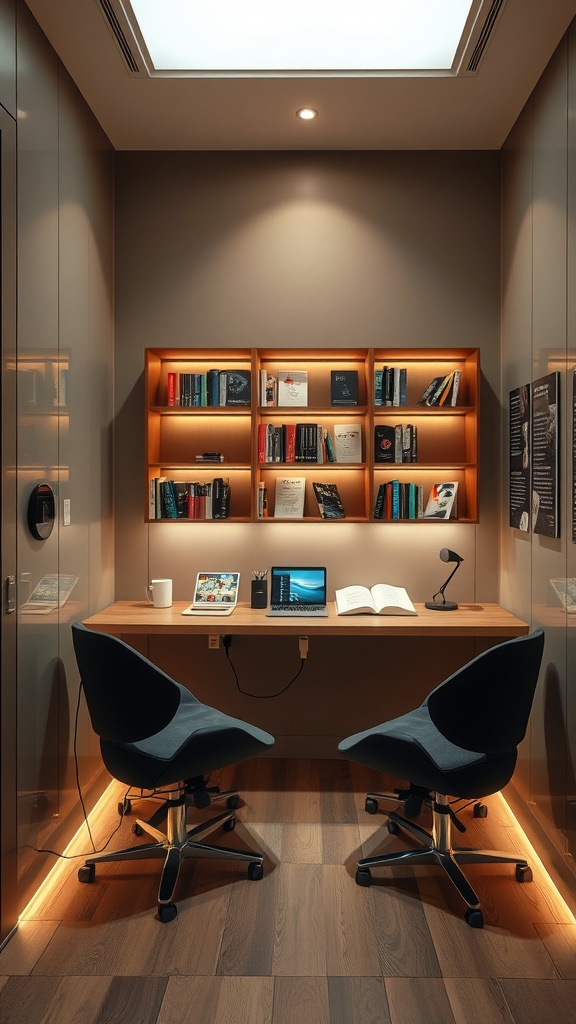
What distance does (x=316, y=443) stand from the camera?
359cm

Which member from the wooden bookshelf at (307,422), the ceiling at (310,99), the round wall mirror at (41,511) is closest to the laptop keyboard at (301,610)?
the wooden bookshelf at (307,422)

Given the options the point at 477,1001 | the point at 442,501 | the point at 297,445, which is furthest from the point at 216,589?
the point at 477,1001

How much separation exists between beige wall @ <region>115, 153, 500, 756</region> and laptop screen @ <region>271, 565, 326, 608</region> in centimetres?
12

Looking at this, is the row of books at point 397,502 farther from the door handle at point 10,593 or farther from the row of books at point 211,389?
the door handle at point 10,593

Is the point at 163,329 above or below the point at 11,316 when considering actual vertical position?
above

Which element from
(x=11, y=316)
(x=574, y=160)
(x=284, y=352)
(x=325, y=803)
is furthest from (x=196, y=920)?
(x=574, y=160)

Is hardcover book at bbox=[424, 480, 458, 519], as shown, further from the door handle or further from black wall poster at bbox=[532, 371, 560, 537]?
the door handle

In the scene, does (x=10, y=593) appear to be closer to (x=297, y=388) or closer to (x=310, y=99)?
(x=297, y=388)

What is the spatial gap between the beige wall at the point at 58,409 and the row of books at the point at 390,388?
1.34m

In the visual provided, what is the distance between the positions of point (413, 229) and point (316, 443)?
1216 millimetres

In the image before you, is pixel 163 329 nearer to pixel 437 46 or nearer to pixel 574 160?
pixel 437 46

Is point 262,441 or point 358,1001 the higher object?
point 262,441

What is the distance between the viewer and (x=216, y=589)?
362 cm

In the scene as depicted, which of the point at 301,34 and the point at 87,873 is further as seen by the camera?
the point at 301,34
